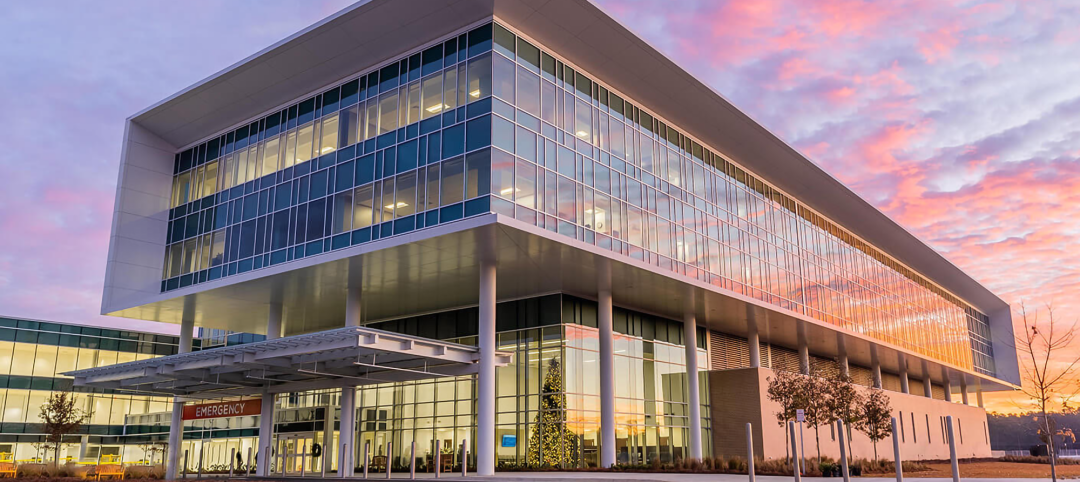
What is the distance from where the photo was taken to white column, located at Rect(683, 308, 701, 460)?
41469 mm

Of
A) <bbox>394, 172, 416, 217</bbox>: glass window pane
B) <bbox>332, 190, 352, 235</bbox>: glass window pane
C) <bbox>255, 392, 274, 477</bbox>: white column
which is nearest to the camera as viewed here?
<bbox>394, 172, 416, 217</bbox>: glass window pane

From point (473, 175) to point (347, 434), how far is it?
12884 mm

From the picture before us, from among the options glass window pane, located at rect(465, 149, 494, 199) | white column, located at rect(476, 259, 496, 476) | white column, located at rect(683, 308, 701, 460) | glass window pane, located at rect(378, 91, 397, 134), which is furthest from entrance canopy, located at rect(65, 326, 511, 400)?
white column, located at rect(683, 308, 701, 460)

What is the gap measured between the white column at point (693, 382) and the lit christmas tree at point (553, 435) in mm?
8304

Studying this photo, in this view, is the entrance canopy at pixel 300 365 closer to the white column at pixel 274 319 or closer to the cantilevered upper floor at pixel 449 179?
the white column at pixel 274 319

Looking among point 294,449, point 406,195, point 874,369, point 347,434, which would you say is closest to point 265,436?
point 347,434

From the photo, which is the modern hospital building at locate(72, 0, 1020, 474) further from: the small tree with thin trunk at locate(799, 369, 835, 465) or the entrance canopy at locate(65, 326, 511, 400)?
the small tree with thin trunk at locate(799, 369, 835, 465)

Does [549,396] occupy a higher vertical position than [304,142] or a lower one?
lower

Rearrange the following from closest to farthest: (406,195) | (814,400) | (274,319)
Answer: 1. (406,195)
2. (814,400)
3. (274,319)

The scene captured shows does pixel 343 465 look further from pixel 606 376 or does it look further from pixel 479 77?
pixel 479 77

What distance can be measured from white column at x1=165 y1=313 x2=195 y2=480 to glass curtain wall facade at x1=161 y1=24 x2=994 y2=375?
464 cm

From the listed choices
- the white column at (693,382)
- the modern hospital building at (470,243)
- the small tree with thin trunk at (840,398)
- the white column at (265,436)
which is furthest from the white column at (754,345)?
the white column at (265,436)

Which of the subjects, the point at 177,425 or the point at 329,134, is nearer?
the point at 329,134

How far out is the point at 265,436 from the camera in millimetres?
36531
